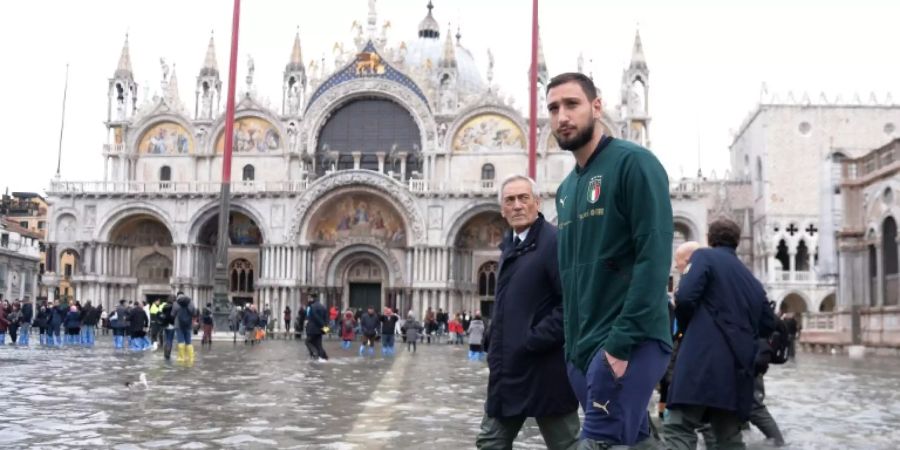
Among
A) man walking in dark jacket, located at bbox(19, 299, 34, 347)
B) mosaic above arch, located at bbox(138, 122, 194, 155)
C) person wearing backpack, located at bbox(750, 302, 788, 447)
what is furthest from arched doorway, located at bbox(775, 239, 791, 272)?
person wearing backpack, located at bbox(750, 302, 788, 447)

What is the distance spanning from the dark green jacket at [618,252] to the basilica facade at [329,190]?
1517 inches

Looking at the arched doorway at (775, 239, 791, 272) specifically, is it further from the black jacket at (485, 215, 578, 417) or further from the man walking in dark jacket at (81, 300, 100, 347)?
the black jacket at (485, 215, 578, 417)

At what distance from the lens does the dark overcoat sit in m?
6.30

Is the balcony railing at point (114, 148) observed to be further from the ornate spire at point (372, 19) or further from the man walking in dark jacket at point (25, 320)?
the man walking in dark jacket at point (25, 320)

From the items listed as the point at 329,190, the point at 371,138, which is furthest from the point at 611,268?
the point at 371,138

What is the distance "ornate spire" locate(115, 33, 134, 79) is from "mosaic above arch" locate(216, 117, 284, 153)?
625 cm

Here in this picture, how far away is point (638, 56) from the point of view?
46594 millimetres

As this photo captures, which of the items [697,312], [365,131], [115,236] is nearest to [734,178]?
[365,131]

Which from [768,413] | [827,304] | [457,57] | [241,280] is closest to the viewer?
[768,413]

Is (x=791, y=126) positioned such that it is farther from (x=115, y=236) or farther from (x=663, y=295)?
(x=663, y=295)

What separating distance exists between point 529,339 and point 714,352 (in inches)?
71.3

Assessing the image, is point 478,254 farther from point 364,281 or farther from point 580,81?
point 580,81

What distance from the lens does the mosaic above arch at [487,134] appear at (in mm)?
45000

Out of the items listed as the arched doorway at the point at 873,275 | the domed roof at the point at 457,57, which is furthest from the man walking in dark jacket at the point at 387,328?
the domed roof at the point at 457,57
